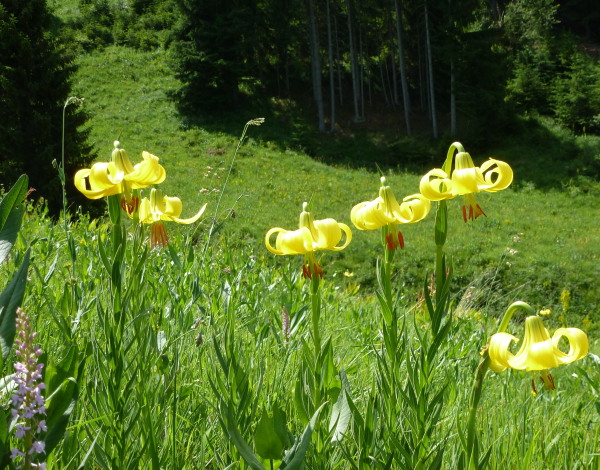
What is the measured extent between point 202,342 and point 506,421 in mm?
870

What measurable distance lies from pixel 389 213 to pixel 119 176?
490mm

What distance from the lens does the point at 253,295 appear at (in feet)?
9.27

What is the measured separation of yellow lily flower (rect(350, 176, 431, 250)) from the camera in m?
1.03

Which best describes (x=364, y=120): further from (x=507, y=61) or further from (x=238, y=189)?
(x=238, y=189)

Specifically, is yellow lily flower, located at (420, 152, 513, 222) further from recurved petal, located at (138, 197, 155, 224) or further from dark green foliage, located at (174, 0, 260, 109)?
dark green foliage, located at (174, 0, 260, 109)

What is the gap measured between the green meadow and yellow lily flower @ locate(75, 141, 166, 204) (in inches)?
4.4

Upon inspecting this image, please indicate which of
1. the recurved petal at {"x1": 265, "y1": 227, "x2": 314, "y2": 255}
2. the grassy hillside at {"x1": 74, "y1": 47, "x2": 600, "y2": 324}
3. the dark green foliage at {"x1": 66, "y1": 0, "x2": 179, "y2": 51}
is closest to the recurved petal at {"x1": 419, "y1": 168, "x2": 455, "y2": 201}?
the recurved petal at {"x1": 265, "y1": 227, "x2": 314, "y2": 255}

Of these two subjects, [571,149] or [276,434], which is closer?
[276,434]

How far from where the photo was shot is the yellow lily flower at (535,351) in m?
0.80

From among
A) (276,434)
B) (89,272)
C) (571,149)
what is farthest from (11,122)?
(571,149)

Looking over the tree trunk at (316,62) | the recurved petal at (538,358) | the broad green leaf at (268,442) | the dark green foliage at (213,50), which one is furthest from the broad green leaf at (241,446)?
the tree trunk at (316,62)

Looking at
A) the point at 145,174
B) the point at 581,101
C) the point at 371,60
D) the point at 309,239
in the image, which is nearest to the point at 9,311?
the point at 145,174

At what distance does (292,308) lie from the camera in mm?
2367

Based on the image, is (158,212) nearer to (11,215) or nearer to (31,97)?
(11,215)
